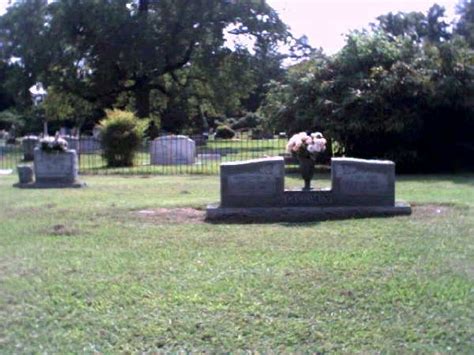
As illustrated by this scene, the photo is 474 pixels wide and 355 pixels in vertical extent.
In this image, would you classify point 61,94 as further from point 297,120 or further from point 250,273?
point 250,273

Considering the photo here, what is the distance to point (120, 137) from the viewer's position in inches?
977

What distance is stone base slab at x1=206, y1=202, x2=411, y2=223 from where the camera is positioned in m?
10.8

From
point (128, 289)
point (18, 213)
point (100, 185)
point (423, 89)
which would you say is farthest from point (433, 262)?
point (423, 89)

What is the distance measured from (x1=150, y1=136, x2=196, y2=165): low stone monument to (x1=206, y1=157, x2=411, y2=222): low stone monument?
15.6 meters

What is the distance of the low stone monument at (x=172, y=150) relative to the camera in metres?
26.7

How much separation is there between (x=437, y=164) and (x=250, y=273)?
16841 mm

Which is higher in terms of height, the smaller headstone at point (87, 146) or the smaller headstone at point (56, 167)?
the smaller headstone at point (87, 146)

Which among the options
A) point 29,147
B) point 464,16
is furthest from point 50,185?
point 464,16

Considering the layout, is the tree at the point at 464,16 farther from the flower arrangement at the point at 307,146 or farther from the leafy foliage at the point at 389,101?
the flower arrangement at the point at 307,146

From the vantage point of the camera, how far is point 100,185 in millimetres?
17688

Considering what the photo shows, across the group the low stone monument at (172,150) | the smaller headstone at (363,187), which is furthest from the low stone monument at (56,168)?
the low stone monument at (172,150)

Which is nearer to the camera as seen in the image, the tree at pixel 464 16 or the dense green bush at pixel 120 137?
the dense green bush at pixel 120 137

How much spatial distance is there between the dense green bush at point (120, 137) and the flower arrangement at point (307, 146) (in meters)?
14.0

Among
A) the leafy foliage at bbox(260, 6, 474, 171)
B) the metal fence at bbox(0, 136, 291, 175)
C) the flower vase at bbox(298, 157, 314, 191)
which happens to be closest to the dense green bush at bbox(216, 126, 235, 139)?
the metal fence at bbox(0, 136, 291, 175)
